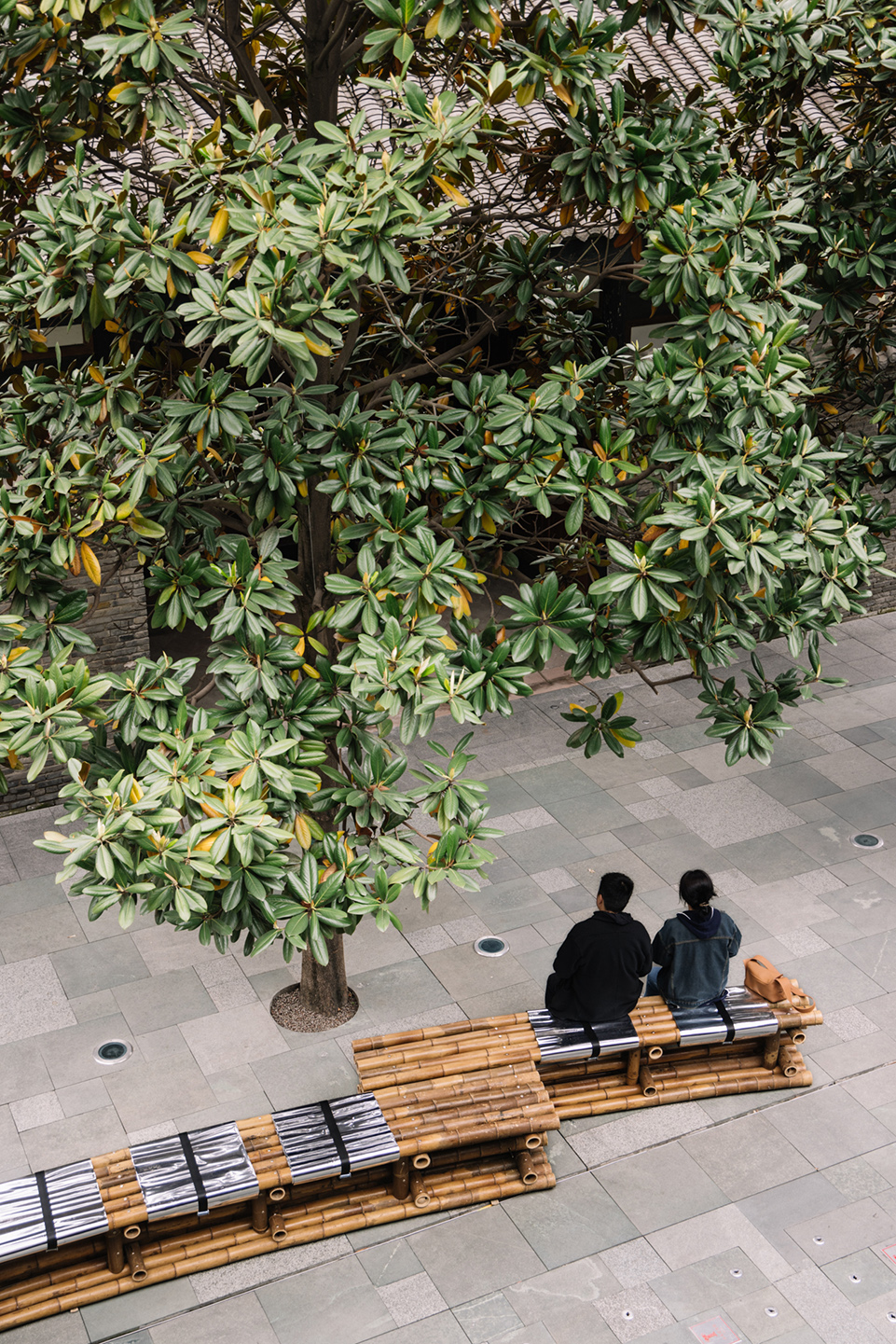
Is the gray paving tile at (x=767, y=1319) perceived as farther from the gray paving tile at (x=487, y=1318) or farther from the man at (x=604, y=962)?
the man at (x=604, y=962)

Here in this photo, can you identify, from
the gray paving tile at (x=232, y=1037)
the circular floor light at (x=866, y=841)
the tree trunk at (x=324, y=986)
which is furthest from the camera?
the circular floor light at (x=866, y=841)

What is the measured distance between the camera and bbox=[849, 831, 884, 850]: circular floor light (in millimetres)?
10852

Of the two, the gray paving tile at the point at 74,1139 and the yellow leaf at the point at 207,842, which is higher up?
the yellow leaf at the point at 207,842

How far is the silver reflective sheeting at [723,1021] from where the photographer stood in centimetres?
817

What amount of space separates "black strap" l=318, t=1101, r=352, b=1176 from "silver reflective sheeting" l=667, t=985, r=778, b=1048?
2164 millimetres

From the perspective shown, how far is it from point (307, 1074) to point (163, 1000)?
1.25 m

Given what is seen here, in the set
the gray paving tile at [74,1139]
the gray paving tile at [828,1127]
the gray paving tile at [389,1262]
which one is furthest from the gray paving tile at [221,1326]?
the gray paving tile at [828,1127]

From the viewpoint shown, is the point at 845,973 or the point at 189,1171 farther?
the point at 845,973

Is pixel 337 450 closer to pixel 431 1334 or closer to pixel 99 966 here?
pixel 431 1334

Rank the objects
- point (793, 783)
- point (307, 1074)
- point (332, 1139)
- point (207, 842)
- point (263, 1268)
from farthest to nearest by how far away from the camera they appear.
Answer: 1. point (793, 783)
2. point (307, 1074)
3. point (332, 1139)
4. point (263, 1268)
5. point (207, 842)

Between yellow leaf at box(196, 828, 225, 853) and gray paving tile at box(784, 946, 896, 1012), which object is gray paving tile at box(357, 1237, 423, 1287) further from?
gray paving tile at box(784, 946, 896, 1012)

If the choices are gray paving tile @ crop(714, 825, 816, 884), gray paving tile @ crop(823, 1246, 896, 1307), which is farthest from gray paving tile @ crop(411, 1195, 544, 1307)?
gray paving tile @ crop(714, 825, 816, 884)

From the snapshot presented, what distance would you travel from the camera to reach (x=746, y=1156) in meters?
7.93

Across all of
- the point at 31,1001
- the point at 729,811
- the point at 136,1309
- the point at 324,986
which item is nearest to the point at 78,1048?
the point at 31,1001
